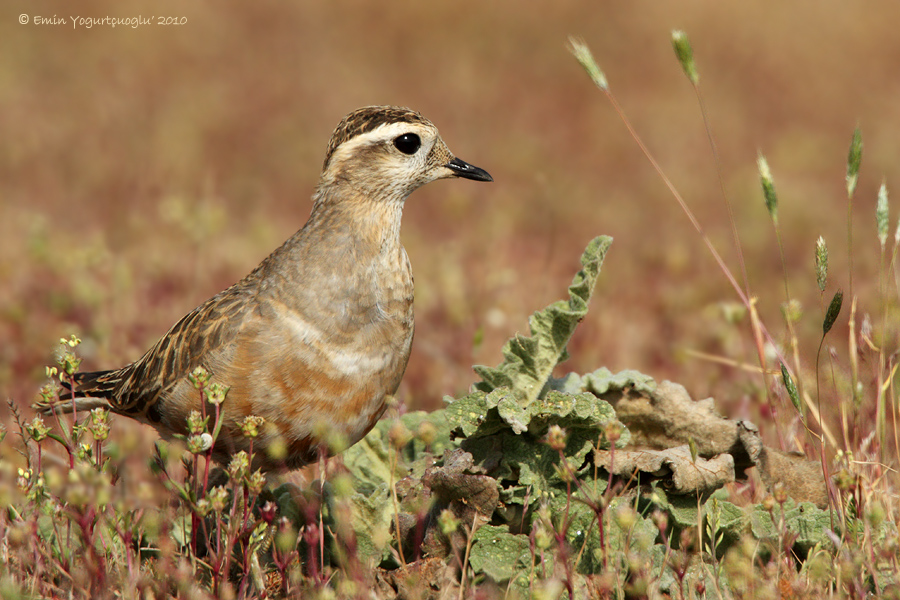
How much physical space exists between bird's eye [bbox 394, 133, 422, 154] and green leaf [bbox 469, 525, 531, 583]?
6.91 feet

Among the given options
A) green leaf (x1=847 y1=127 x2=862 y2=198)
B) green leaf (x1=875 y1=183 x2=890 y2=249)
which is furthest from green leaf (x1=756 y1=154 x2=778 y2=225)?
green leaf (x1=875 y1=183 x2=890 y2=249)

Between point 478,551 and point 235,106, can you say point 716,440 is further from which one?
point 235,106

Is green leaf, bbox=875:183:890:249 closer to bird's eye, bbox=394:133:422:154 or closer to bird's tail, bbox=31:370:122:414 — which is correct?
bird's eye, bbox=394:133:422:154

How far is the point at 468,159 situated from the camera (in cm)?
1385

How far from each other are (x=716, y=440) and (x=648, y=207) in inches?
329

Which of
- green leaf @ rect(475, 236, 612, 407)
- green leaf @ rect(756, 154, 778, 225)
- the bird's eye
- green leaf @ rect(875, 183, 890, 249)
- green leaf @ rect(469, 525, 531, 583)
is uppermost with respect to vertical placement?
the bird's eye

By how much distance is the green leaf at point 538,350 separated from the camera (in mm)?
4516

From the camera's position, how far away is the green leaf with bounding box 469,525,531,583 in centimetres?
409

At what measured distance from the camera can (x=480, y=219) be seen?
11.7 m

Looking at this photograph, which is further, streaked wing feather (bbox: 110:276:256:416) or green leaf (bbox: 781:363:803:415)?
streaked wing feather (bbox: 110:276:256:416)

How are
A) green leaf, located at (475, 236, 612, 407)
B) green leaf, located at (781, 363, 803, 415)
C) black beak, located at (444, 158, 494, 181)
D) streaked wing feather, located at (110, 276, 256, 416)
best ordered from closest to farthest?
green leaf, located at (781, 363, 803, 415) → green leaf, located at (475, 236, 612, 407) → streaked wing feather, located at (110, 276, 256, 416) → black beak, located at (444, 158, 494, 181)

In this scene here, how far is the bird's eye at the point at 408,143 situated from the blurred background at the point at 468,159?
1.25 m

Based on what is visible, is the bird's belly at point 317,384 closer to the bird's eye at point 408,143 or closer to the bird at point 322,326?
the bird at point 322,326

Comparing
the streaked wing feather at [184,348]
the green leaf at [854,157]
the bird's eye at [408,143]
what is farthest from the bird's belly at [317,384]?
the green leaf at [854,157]
